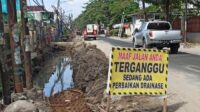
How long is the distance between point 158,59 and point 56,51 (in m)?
35.7

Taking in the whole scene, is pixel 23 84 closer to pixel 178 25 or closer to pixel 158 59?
pixel 158 59

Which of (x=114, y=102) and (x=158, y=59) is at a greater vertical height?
(x=158, y=59)

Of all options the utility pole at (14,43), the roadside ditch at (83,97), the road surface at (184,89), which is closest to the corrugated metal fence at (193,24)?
the roadside ditch at (83,97)

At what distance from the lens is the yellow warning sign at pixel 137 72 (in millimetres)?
9164

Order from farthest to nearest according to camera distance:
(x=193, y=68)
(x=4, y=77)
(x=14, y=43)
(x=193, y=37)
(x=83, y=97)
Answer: (x=193, y=37) < (x=193, y=68) < (x=83, y=97) < (x=14, y=43) < (x=4, y=77)

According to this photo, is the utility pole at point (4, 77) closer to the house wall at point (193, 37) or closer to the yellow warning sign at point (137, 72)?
the yellow warning sign at point (137, 72)

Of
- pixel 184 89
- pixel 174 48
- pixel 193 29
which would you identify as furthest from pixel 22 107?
pixel 193 29

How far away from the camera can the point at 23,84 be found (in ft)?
48.7

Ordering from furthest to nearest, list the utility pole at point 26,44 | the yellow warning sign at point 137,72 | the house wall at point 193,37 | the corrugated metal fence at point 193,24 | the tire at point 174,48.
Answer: the corrugated metal fence at point 193,24 < the house wall at point 193,37 < the tire at point 174,48 < the utility pole at point 26,44 < the yellow warning sign at point 137,72

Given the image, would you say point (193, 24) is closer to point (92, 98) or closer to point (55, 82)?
point (55, 82)

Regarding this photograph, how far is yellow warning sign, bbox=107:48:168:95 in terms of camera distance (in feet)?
30.1

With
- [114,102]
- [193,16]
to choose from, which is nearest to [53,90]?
[114,102]

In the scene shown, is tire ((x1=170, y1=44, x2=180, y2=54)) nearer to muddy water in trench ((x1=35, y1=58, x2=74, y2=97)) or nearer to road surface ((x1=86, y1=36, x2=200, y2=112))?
muddy water in trench ((x1=35, y1=58, x2=74, y2=97))

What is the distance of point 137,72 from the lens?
930 cm
